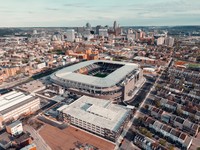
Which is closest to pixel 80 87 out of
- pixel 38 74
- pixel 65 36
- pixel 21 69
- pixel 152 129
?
pixel 152 129

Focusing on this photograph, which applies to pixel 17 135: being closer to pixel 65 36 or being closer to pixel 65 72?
pixel 65 72

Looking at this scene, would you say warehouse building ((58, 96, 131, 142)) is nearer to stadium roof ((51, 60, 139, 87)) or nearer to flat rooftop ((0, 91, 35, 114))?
stadium roof ((51, 60, 139, 87))

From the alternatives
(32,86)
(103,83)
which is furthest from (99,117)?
(32,86)

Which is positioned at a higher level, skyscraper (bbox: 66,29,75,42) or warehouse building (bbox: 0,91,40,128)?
skyscraper (bbox: 66,29,75,42)

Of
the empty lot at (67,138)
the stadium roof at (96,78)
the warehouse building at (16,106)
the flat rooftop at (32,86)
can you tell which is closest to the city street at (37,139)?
the empty lot at (67,138)

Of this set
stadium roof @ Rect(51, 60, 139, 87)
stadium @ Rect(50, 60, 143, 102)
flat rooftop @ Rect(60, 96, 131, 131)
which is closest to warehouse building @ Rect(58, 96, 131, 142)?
flat rooftop @ Rect(60, 96, 131, 131)

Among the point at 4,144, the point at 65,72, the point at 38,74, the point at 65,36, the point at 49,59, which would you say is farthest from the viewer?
the point at 65,36

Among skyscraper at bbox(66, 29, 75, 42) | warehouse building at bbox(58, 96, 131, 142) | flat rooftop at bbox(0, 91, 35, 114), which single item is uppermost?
skyscraper at bbox(66, 29, 75, 42)

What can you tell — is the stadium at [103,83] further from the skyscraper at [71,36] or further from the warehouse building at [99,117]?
the skyscraper at [71,36]
